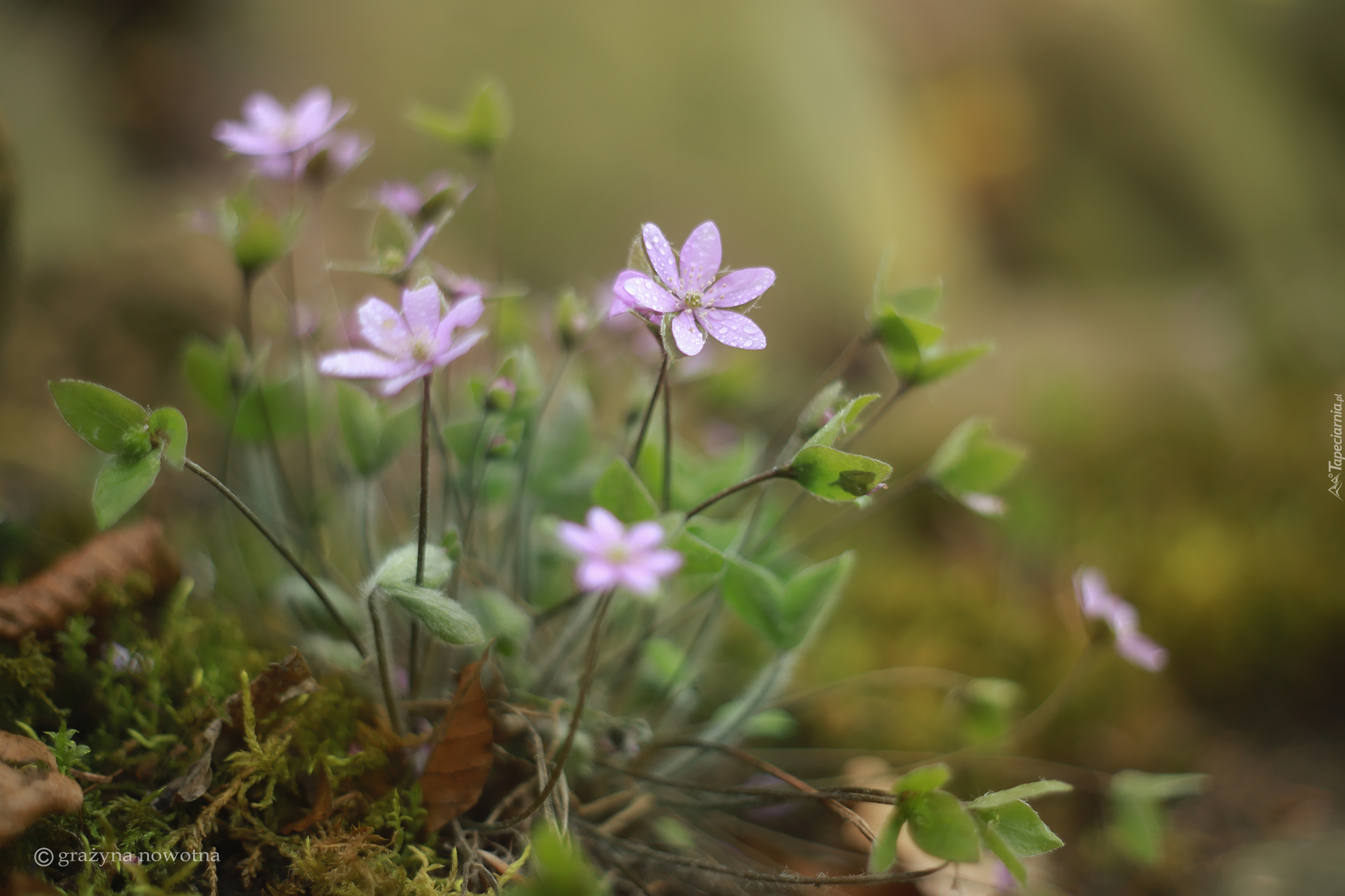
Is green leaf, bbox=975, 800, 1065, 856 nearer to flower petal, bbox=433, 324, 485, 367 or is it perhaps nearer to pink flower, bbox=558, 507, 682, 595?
pink flower, bbox=558, 507, 682, 595

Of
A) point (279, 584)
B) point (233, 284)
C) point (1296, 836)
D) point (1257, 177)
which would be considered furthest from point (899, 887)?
point (1257, 177)

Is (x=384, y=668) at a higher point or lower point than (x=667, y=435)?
lower

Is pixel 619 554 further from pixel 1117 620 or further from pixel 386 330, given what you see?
pixel 1117 620

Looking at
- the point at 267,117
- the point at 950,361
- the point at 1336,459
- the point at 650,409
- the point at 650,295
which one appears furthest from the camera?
the point at 1336,459

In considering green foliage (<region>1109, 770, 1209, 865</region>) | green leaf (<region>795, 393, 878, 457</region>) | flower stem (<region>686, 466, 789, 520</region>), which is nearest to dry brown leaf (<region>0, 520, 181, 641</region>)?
flower stem (<region>686, 466, 789, 520</region>)

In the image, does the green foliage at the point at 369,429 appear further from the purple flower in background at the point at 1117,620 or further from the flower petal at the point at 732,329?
the purple flower in background at the point at 1117,620

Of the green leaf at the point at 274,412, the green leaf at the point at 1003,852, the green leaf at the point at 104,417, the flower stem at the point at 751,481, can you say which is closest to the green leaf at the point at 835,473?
the flower stem at the point at 751,481

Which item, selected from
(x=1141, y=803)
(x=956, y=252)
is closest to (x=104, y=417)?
(x=1141, y=803)
